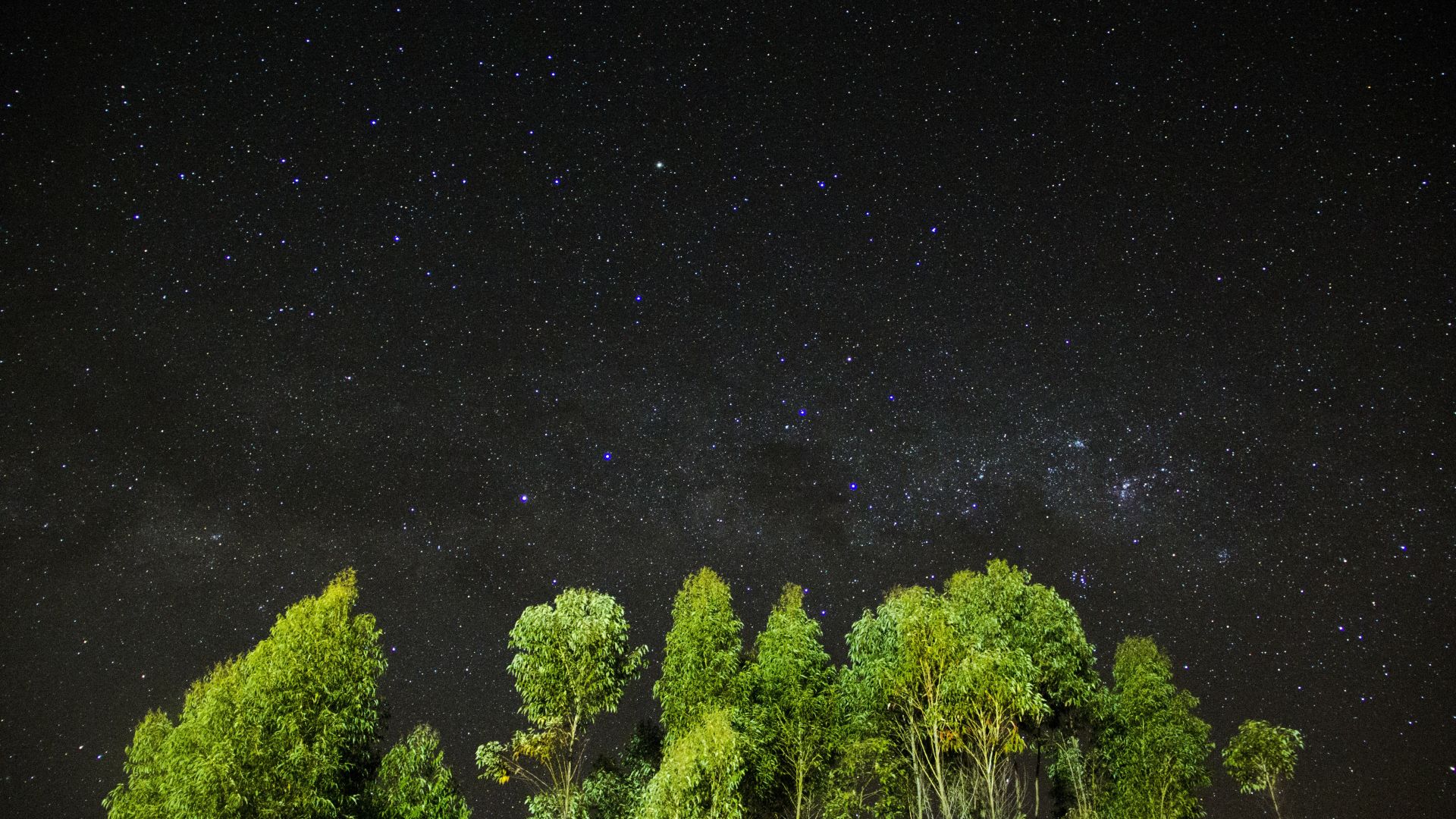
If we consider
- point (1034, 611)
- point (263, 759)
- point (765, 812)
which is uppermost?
point (1034, 611)

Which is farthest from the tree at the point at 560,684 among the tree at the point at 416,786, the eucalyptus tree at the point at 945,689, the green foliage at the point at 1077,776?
the green foliage at the point at 1077,776

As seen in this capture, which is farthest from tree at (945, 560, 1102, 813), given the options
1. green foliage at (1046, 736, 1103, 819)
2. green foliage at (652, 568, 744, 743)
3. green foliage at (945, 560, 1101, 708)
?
green foliage at (652, 568, 744, 743)

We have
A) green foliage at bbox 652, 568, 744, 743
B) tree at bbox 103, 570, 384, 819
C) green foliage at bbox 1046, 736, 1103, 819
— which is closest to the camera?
tree at bbox 103, 570, 384, 819

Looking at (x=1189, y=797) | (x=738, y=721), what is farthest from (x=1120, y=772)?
(x=738, y=721)

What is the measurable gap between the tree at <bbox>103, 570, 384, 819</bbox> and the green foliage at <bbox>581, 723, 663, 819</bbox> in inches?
316

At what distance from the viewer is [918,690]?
24344mm

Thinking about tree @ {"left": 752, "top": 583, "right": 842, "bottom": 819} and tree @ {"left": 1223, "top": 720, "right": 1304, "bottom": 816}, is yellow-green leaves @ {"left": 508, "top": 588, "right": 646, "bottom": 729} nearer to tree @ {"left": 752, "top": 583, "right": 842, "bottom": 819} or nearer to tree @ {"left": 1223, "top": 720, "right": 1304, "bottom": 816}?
tree @ {"left": 752, "top": 583, "right": 842, "bottom": 819}

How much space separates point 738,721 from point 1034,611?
12.0 m

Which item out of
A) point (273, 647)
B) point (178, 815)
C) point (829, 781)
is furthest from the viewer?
point (829, 781)

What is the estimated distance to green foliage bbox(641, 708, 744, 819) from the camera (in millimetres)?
20625

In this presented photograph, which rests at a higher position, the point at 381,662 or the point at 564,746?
the point at 381,662

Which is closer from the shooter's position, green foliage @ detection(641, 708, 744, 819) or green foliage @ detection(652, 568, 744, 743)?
green foliage @ detection(641, 708, 744, 819)

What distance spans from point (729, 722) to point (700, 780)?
258cm

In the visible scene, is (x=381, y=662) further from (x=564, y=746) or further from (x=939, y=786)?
(x=939, y=786)
